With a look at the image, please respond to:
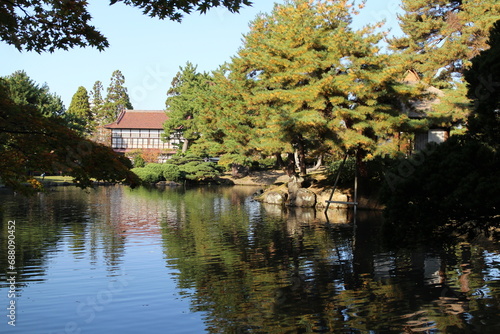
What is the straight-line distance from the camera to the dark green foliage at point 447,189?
8.50m

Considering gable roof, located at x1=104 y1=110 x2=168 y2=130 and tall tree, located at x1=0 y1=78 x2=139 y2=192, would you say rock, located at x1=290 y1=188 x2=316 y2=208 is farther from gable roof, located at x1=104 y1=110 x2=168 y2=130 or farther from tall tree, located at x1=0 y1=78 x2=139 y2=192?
gable roof, located at x1=104 y1=110 x2=168 y2=130

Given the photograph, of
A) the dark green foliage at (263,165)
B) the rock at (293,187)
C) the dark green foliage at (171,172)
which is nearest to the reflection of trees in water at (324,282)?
the rock at (293,187)

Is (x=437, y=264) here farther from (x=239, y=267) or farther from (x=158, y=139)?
(x=158, y=139)

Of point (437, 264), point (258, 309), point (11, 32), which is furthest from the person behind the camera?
point (437, 264)

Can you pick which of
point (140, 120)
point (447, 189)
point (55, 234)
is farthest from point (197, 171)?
point (447, 189)

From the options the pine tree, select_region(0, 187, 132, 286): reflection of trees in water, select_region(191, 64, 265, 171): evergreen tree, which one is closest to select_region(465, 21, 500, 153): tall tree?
select_region(0, 187, 132, 286): reflection of trees in water

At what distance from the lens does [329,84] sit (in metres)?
23.2

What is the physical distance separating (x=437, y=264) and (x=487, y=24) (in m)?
19.9

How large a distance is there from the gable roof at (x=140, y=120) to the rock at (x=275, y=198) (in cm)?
3592

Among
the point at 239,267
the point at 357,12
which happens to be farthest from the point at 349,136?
the point at 239,267

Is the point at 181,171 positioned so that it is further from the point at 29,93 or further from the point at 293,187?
the point at 293,187

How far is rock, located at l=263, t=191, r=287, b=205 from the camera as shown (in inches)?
1165

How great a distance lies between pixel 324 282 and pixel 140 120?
57.6 m

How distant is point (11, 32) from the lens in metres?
7.91
